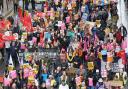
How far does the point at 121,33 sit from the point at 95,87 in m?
4.65

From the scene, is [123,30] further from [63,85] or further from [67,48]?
[63,85]

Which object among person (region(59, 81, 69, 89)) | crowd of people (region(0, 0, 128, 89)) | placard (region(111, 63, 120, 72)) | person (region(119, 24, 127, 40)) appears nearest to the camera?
person (region(59, 81, 69, 89))

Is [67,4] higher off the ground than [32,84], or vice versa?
[67,4]

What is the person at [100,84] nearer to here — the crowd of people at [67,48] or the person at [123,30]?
the crowd of people at [67,48]

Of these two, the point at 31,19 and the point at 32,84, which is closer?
the point at 32,84

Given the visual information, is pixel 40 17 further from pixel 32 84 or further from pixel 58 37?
pixel 32 84

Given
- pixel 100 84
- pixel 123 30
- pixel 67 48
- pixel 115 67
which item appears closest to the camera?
pixel 100 84

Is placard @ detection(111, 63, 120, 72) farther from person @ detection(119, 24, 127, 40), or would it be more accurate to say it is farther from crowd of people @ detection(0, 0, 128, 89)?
person @ detection(119, 24, 127, 40)

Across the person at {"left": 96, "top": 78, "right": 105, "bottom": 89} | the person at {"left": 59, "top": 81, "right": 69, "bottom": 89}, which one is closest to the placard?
the person at {"left": 96, "top": 78, "right": 105, "bottom": 89}

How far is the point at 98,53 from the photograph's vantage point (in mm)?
40438

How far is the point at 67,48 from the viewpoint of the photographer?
136ft

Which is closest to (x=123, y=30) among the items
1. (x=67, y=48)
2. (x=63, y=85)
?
(x=67, y=48)

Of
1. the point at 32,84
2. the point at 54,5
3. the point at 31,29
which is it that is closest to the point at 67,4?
the point at 54,5

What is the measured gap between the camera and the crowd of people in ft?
129
